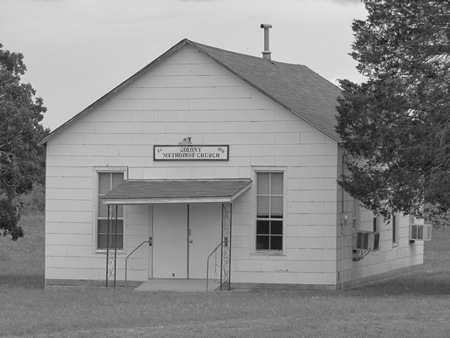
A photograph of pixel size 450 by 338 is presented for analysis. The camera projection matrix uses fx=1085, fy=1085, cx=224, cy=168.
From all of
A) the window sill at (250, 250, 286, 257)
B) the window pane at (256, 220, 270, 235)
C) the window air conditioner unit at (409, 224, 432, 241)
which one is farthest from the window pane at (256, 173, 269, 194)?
the window air conditioner unit at (409, 224, 432, 241)

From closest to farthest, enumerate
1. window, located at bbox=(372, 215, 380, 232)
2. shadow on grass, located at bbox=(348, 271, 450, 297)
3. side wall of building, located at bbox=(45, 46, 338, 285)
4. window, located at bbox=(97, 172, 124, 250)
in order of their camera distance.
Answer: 1. shadow on grass, located at bbox=(348, 271, 450, 297)
2. side wall of building, located at bbox=(45, 46, 338, 285)
3. window, located at bbox=(97, 172, 124, 250)
4. window, located at bbox=(372, 215, 380, 232)

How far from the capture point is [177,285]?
26.1 m

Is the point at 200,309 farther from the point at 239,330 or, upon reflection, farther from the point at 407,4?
the point at 407,4

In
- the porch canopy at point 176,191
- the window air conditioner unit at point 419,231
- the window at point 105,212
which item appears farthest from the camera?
the window air conditioner unit at point 419,231

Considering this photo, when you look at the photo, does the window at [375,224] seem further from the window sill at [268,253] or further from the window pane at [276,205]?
the window sill at [268,253]

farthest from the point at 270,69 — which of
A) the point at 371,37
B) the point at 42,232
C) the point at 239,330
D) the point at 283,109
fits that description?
the point at 42,232

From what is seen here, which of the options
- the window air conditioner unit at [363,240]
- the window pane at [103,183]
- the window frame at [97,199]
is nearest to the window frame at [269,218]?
the window air conditioner unit at [363,240]

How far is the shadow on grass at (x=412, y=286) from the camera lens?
25.8m

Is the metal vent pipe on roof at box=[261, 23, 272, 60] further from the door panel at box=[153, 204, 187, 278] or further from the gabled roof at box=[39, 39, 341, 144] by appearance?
the door panel at box=[153, 204, 187, 278]

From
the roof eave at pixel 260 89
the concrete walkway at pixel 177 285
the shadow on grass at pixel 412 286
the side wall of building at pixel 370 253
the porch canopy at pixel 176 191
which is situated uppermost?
the roof eave at pixel 260 89

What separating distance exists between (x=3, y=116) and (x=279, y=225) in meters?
7.98

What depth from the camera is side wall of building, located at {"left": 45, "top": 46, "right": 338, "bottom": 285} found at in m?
26.1

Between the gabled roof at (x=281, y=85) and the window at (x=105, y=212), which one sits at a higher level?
the gabled roof at (x=281, y=85)

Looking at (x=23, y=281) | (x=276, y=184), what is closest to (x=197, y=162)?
(x=276, y=184)
